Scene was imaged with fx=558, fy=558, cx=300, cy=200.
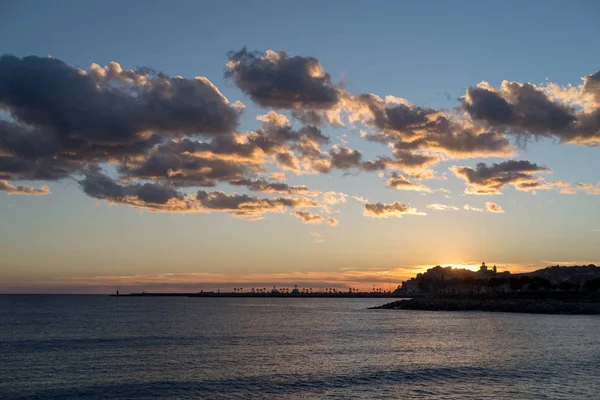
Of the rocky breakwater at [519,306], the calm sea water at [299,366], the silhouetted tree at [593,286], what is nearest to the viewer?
the calm sea water at [299,366]

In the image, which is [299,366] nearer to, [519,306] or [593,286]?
[519,306]

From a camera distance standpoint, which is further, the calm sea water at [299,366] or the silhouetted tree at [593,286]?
the silhouetted tree at [593,286]

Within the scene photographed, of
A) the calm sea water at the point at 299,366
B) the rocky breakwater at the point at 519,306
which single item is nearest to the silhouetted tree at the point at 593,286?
the rocky breakwater at the point at 519,306

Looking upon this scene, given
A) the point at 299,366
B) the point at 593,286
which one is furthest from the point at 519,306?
the point at 299,366

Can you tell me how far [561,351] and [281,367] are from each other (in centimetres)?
3117

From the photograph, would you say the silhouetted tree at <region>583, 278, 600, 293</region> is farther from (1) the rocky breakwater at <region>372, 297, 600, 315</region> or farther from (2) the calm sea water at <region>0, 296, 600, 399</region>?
(2) the calm sea water at <region>0, 296, 600, 399</region>

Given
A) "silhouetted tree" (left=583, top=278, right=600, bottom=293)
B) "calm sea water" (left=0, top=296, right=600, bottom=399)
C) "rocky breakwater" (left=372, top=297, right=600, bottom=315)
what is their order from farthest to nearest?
"silhouetted tree" (left=583, top=278, right=600, bottom=293) → "rocky breakwater" (left=372, top=297, right=600, bottom=315) → "calm sea water" (left=0, top=296, right=600, bottom=399)

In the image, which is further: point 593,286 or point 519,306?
point 593,286

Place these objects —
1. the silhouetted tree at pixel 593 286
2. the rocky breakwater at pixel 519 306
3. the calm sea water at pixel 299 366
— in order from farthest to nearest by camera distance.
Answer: the silhouetted tree at pixel 593 286 < the rocky breakwater at pixel 519 306 < the calm sea water at pixel 299 366

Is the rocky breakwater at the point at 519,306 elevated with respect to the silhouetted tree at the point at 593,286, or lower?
lower

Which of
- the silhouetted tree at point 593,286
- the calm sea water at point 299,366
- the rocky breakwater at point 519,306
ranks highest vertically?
the silhouetted tree at point 593,286

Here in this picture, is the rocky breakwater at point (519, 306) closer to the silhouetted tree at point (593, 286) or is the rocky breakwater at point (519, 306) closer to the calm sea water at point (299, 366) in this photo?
the silhouetted tree at point (593, 286)

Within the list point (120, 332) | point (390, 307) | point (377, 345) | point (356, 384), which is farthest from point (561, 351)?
point (390, 307)

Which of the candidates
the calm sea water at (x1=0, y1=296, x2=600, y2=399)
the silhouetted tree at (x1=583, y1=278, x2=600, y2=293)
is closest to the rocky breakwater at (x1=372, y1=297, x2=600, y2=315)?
the silhouetted tree at (x1=583, y1=278, x2=600, y2=293)
